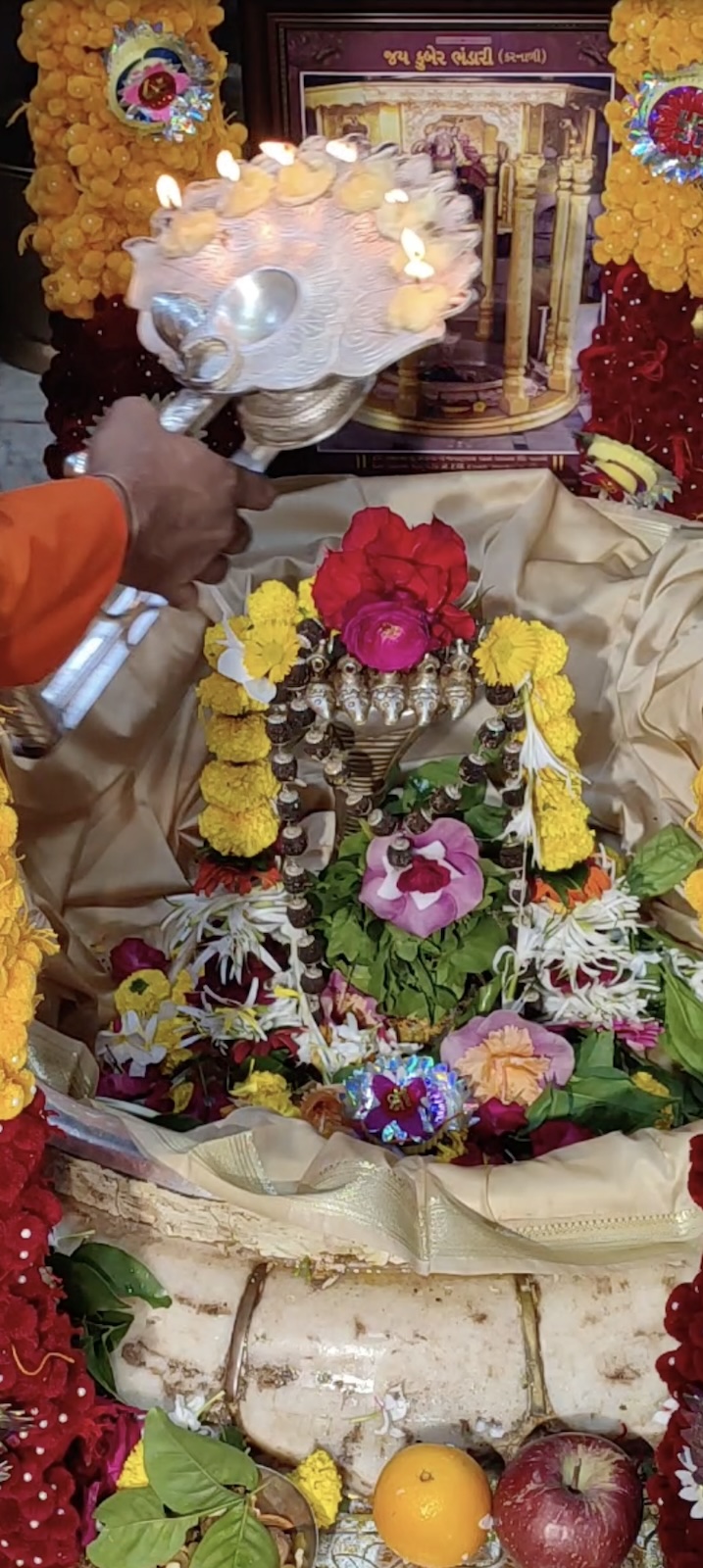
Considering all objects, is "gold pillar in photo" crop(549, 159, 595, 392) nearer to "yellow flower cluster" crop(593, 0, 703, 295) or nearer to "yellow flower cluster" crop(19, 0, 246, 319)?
"yellow flower cluster" crop(593, 0, 703, 295)

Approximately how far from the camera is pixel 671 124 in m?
1.52

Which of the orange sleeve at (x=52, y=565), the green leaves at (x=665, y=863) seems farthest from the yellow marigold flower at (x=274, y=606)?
the green leaves at (x=665, y=863)

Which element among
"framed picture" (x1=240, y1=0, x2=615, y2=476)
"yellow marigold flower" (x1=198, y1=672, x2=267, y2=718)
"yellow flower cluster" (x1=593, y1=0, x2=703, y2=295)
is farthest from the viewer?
"framed picture" (x1=240, y1=0, x2=615, y2=476)

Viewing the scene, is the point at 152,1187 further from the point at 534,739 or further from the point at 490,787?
the point at 490,787

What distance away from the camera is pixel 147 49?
1487mm

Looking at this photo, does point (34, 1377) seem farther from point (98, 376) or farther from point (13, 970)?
point (98, 376)

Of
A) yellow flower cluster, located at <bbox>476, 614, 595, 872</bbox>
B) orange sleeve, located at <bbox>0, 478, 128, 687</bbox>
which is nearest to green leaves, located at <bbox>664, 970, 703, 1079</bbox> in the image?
yellow flower cluster, located at <bbox>476, 614, 595, 872</bbox>

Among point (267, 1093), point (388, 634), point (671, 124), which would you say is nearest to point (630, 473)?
point (671, 124)

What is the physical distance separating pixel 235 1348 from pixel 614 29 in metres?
1.33

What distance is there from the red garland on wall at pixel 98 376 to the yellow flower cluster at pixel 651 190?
477mm

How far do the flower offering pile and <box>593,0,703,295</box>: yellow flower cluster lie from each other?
18.5 inches

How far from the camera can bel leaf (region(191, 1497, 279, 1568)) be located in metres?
1.00

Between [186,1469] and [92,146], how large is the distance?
125cm

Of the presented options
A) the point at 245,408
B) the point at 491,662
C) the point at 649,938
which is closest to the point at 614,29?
the point at 245,408
